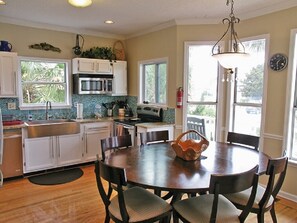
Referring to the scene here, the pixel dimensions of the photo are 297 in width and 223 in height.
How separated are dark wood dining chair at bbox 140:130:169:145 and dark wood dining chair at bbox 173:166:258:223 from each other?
1.08m

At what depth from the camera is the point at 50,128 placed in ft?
13.2

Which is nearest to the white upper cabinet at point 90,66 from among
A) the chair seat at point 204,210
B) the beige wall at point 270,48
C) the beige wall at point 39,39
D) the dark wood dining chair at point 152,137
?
the beige wall at point 39,39

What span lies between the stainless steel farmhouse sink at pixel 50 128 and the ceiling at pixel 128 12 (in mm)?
1754

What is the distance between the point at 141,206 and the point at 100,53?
3.53m

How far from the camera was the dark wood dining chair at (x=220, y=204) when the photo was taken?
1.57 metres

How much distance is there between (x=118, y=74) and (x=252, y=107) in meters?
2.72

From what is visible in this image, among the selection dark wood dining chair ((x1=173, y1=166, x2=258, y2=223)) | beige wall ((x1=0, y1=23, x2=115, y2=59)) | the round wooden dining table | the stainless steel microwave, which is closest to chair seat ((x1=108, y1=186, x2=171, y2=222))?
dark wood dining chair ((x1=173, y1=166, x2=258, y2=223))

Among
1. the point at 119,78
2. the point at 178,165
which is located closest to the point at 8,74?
the point at 119,78

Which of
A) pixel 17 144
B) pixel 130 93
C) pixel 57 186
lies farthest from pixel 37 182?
pixel 130 93

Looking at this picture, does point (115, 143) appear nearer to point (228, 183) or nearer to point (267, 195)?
point (228, 183)

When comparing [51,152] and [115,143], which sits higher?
[115,143]

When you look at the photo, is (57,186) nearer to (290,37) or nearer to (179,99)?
(179,99)

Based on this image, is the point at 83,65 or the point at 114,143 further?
the point at 83,65

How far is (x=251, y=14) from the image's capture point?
348 cm
